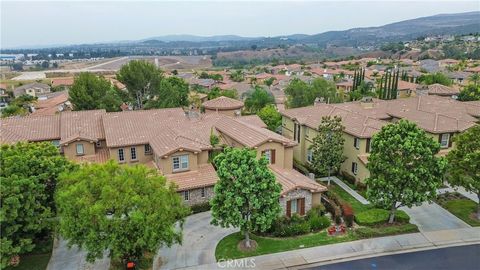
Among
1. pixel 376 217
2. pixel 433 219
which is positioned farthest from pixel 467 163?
pixel 376 217

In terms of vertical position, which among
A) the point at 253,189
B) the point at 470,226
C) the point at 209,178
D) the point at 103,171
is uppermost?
the point at 103,171

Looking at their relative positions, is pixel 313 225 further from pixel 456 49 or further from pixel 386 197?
pixel 456 49

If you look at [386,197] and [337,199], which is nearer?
[386,197]

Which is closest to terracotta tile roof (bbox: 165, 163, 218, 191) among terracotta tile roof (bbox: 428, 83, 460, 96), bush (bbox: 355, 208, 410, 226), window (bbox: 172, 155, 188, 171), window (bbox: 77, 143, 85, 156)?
window (bbox: 172, 155, 188, 171)

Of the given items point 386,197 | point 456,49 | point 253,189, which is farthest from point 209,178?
point 456,49

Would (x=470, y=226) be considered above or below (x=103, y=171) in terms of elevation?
below

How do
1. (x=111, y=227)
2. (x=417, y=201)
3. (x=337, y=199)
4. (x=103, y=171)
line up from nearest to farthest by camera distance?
(x=111, y=227) < (x=103, y=171) < (x=417, y=201) < (x=337, y=199)

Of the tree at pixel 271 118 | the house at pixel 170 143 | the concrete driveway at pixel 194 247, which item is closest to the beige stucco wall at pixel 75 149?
the house at pixel 170 143

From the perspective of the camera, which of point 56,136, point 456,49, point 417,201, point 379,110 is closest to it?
point 417,201
